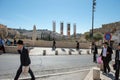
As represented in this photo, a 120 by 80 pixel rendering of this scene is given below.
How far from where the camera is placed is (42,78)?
337 inches

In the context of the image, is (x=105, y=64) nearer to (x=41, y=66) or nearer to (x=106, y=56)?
(x=106, y=56)

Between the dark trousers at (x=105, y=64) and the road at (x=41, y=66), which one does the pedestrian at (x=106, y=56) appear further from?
the road at (x=41, y=66)

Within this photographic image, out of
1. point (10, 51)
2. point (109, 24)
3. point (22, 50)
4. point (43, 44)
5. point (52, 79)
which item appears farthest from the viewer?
point (109, 24)

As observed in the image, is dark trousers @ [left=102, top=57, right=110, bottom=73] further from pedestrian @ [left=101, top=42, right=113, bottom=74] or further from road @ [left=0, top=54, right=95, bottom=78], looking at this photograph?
road @ [left=0, top=54, right=95, bottom=78]

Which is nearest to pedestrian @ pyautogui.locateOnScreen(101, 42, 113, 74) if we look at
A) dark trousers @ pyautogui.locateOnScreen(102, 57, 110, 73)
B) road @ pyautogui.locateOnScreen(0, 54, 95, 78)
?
dark trousers @ pyautogui.locateOnScreen(102, 57, 110, 73)

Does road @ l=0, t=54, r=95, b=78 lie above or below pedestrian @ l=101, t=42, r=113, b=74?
below

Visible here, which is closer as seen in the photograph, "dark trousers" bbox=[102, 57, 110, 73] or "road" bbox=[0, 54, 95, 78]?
"road" bbox=[0, 54, 95, 78]

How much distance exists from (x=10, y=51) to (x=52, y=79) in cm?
1533

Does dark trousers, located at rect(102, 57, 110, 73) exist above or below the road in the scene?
above

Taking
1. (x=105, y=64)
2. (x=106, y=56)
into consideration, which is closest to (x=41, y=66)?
(x=105, y=64)

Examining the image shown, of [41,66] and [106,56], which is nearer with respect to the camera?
[106,56]

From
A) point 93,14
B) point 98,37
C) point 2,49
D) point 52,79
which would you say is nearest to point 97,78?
point 52,79

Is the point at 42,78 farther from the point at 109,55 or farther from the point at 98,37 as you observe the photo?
the point at 98,37

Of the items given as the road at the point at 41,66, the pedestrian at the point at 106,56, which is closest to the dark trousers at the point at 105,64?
the pedestrian at the point at 106,56
